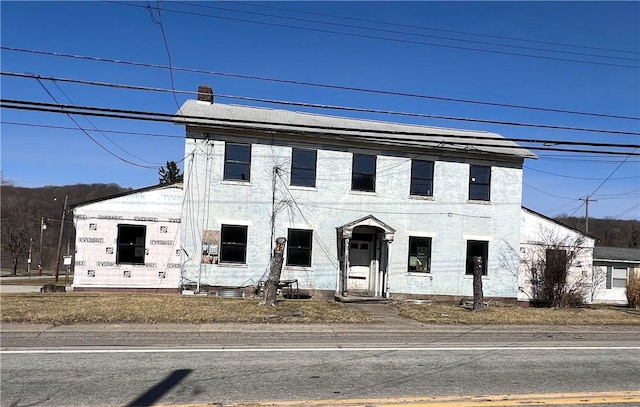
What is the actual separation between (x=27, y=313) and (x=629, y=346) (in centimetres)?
1289

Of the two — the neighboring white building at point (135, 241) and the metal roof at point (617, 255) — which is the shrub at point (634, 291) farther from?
the neighboring white building at point (135, 241)

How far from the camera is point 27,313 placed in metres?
11.4

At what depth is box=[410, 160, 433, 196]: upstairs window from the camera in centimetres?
2092

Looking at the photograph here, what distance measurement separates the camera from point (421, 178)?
68.8 ft

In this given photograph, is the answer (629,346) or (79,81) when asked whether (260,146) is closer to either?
(79,81)

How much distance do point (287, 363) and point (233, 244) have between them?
12.2m

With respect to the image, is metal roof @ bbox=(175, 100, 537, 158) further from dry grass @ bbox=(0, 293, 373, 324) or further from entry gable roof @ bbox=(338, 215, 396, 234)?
dry grass @ bbox=(0, 293, 373, 324)

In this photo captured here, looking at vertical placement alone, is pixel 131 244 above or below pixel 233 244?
below

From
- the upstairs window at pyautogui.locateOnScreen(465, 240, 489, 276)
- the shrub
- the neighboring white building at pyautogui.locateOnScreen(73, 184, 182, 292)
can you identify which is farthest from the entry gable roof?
the shrub

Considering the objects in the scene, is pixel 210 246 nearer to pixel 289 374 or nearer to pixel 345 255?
pixel 345 255

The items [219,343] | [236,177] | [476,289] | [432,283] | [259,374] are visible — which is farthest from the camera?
[432,283]

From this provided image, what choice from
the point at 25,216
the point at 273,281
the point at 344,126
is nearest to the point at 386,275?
the point at 344,126

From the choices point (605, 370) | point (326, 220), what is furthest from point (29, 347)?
point (326, 220)

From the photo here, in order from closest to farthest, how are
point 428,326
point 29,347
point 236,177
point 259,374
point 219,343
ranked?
point 259,374 → point 29,347 → point 219,343 → point 428,326 → point 236,177
